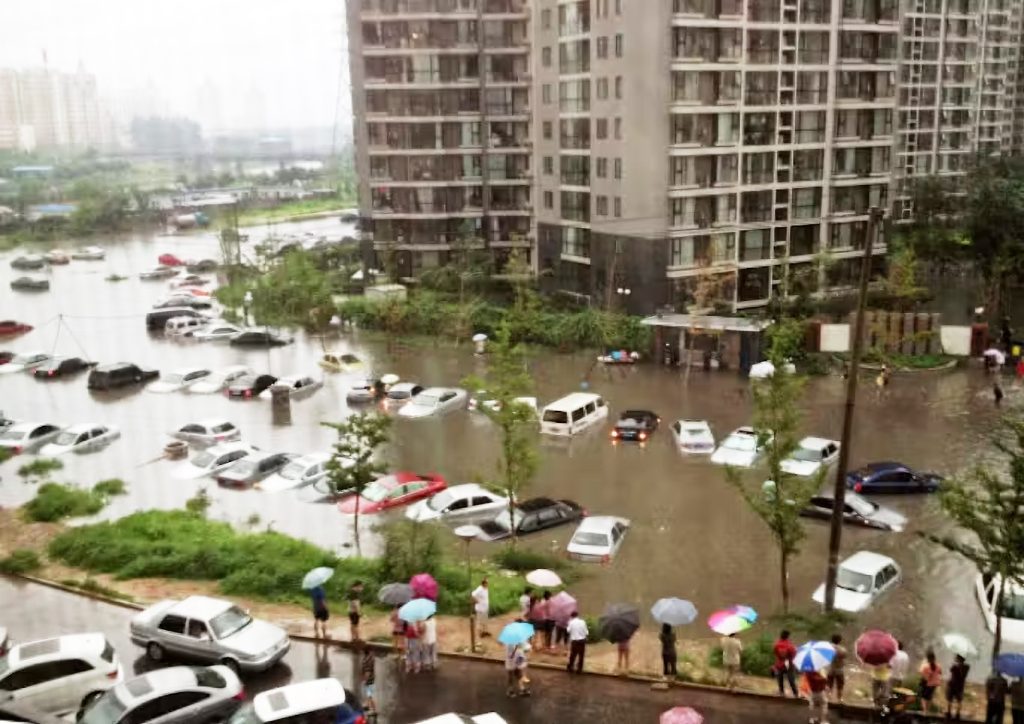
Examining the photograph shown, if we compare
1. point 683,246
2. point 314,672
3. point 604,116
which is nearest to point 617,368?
point 683,246

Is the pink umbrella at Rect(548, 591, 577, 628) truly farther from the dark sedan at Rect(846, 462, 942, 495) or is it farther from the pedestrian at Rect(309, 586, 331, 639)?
the dark sedan at Rect(846, 462, 942, 495)

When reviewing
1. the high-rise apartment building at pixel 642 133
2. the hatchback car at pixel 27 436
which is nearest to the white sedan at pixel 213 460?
the hatchback car at pixel 27 436

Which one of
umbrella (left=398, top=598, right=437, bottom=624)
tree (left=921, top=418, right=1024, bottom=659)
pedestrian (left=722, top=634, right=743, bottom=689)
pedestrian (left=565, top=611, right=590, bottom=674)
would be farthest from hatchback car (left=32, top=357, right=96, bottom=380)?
tree (left=921, top=418, right=1024, bottom=659)

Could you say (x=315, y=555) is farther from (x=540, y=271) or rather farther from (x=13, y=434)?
(x=540, y=271)

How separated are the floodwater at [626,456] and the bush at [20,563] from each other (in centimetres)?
272

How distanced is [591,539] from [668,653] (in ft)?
13.3

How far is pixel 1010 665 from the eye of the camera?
909 cm

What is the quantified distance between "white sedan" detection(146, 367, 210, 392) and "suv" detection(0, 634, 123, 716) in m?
15.4

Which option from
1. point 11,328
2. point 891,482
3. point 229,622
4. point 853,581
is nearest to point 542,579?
point 229,622

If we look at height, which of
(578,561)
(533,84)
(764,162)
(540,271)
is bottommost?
(578,561)

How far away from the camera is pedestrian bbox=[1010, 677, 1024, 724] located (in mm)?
9227

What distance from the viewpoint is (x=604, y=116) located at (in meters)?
29.2

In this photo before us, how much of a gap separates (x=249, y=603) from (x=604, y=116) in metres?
20.9

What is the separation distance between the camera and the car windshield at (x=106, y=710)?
8.78 meters
